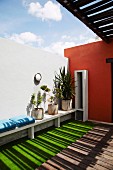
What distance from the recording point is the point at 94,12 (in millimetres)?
3566

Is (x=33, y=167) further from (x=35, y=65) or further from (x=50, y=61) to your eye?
(x=50, y=61)

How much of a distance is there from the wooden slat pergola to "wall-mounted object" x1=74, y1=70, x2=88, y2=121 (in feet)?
5.44

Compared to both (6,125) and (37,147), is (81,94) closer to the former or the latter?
(37,147)

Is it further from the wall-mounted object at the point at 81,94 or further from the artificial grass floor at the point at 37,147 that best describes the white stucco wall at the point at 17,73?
the wall-mounted object at the point at 81,94

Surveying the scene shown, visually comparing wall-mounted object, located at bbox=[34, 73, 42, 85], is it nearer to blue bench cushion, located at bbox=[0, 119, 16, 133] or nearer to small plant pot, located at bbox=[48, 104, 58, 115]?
small plant pot, located at bbox=[48, 104, 58, 115]

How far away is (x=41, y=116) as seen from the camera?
418cm

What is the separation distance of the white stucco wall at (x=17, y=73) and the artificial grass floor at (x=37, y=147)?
80cm

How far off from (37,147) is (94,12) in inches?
130

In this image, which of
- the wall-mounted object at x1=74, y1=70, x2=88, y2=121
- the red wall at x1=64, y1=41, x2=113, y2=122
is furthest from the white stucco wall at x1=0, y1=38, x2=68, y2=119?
the red wall at x1=64, y1=41, x2=113, y2=122

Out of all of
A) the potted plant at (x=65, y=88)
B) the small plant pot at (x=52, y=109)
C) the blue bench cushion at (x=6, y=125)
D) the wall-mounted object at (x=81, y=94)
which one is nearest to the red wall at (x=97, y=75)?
the wall-mounted object at (x=81, y=94)

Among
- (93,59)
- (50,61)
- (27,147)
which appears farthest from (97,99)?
(27,147)

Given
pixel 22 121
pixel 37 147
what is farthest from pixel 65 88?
pixel 37 147

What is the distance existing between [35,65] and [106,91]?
255 centimetres

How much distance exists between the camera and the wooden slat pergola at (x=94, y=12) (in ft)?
10.4
